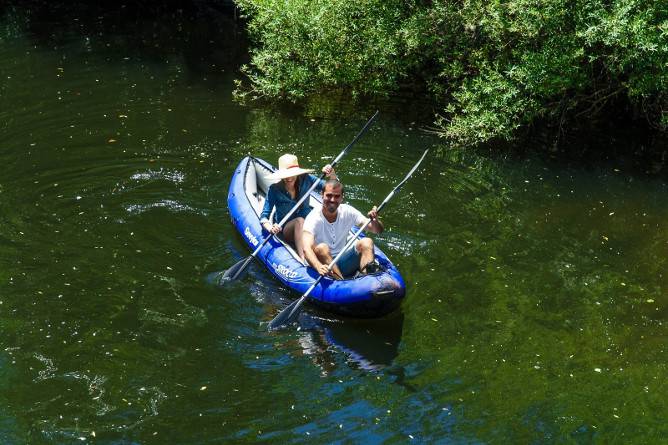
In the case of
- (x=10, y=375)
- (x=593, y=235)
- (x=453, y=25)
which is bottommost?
→ (x=593, y=235)

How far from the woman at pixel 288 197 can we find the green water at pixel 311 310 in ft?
2.06

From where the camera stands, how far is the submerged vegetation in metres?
12.1

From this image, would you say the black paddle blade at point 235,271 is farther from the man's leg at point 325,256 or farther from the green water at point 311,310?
the man's leg at point 325,256

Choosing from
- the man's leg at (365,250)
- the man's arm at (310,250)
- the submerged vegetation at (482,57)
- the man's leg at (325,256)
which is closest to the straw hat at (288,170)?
the man's arm at (310,250)

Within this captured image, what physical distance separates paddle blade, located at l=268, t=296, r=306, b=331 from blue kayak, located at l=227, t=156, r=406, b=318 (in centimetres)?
26

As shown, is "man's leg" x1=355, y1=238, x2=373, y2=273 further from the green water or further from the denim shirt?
the denim shirt

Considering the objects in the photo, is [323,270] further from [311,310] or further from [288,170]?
[288,170]

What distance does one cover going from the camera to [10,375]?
7586 millimetres

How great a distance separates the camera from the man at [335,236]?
882cm

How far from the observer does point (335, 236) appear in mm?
9148

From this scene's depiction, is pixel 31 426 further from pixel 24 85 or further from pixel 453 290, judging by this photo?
pixel 24 85

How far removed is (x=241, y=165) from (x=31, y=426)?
211 inches

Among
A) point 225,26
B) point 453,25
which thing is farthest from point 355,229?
point 225,26

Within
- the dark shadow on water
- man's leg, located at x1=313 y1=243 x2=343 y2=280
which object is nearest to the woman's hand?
man's leg, located at x1=313 y1=243 x2=343 y2=280
